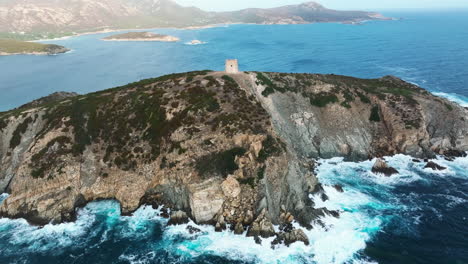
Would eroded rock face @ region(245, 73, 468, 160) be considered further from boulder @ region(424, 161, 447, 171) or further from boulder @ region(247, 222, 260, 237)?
boulder @ region(247, 222, 260, 237)

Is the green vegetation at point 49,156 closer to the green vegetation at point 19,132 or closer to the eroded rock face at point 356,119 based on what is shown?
the green vegetation at point 19,132

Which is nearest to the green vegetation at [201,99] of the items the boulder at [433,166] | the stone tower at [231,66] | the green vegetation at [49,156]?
the stone tower at [231,66]

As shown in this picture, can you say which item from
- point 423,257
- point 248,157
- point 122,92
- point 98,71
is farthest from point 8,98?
point 423,257

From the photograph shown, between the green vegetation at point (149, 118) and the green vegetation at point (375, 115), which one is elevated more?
the green vegetation at point (149, 118)

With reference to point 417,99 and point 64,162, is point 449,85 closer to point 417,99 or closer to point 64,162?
point 417,99

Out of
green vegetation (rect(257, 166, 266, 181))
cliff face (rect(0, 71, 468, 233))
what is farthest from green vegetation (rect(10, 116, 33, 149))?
green vegetation (rect(257, 166, 266, 181))
